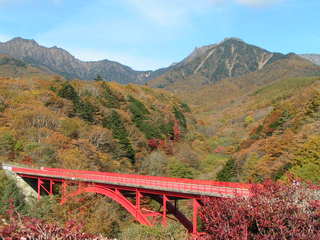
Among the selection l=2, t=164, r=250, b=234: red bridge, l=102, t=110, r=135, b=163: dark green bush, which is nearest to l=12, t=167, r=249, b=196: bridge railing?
l=2, t=164, r=250, b=234: red bridge

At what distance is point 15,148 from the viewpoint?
49.0 m

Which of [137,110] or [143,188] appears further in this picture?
[137,110]

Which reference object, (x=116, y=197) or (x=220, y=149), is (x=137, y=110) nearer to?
(x=220, y=149)

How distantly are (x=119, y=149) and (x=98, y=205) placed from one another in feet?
113

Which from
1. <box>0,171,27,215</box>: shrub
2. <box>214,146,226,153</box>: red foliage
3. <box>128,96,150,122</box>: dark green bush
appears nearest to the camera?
<box>0,171,27,215</box>: shrub

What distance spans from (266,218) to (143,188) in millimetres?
17325

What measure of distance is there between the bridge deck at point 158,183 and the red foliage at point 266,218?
5391 mm

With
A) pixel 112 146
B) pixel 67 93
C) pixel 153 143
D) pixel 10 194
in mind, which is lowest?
pixel 153 143

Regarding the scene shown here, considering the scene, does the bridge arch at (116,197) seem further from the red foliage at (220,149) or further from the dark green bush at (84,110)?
the red foliage at (220,149)

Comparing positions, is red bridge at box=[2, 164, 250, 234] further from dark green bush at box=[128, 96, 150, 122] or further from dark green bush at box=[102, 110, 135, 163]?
dark green bush at box=[128, 96, 150, 122]

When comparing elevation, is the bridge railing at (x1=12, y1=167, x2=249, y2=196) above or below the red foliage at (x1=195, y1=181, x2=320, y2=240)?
below

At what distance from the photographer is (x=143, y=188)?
27141 millimetres

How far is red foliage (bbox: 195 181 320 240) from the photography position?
10188mm

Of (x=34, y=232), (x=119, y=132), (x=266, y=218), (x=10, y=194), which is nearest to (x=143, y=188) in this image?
(x=10, y=194)
